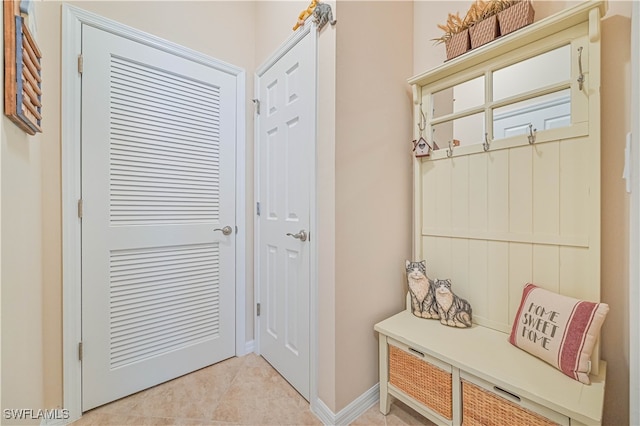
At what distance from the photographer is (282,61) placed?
1745 millimetres

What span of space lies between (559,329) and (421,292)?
576 mm

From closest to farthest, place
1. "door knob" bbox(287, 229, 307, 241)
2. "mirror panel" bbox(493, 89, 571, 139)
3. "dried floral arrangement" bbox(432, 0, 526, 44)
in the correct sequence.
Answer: "mirror panel" bbox(493, 89, 571, 139) < "dried floral arrangement" bbox(432, 0, 526, 44) < "door knob" bbox(287, 229, 307, 241)

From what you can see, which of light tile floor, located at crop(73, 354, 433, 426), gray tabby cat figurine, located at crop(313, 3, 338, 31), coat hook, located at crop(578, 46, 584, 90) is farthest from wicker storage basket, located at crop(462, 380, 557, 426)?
gray tabby cat figurine, located at crop(313, 3, 338, 31)

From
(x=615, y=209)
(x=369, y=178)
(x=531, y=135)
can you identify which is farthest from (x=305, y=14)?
(x=615, y=209)

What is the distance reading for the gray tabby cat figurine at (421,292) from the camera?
1.46 metres

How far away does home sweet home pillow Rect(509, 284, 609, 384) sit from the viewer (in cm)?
96

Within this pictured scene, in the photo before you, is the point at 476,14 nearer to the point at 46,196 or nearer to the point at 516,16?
the point at 516,16

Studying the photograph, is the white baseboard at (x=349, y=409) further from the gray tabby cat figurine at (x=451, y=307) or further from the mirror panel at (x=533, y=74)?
the mirror panel at (x=533, y=74)

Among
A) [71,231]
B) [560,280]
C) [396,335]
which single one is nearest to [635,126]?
[560,280]

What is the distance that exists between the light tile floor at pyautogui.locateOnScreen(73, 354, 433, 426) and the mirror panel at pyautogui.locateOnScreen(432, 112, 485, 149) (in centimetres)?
148

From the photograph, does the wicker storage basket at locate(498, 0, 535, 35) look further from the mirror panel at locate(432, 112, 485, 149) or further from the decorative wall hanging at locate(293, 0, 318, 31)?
the decorative wall hanging at locate(293, 0, 318, 31)

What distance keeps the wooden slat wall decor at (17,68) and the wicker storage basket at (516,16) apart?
6.40ft

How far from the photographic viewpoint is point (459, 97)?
4.93 feet

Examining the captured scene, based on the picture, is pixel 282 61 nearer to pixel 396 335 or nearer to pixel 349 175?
pixel 349 175
